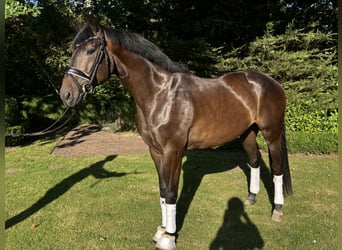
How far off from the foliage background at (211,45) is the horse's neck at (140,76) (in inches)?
213

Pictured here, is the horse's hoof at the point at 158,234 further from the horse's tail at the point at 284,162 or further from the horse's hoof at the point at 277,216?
the horse's tail at the point at 284,162

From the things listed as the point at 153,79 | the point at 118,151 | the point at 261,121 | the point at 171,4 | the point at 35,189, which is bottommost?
the point at 118,151

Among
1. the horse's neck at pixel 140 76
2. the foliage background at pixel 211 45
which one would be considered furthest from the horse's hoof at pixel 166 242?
the foliage background at pixel 211 45

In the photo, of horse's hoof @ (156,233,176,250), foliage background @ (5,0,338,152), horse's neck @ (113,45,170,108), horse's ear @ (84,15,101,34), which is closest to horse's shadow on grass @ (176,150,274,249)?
horse's hoof @ (156,233,176,250)

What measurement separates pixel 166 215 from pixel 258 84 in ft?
6.64

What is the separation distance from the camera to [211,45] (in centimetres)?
1013

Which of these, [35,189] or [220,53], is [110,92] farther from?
[35,189]

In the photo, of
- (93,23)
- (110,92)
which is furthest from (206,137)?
(110,92)

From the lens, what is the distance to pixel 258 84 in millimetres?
4117

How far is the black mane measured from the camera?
292cm

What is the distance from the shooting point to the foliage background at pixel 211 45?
29.9ft

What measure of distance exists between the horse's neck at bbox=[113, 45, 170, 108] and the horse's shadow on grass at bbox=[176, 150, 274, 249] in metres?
1.73

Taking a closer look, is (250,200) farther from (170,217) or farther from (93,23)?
(93,23)

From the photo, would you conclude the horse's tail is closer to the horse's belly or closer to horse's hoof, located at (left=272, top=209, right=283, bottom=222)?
horse's hoof, located at (left=272, top=209, right=283, bottom=222)
